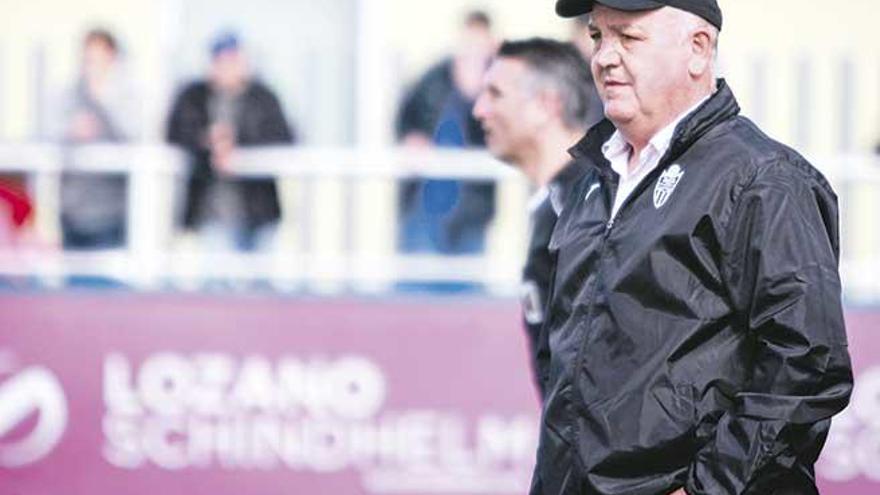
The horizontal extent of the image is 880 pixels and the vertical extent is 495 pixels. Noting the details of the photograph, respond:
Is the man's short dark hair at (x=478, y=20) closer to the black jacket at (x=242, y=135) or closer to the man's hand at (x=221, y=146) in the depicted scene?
the black jacket at (x=242, y=135)

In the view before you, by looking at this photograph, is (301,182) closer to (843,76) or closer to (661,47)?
(843,76)

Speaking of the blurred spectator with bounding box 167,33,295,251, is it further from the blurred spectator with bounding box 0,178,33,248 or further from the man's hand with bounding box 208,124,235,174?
the blurred spectator with bounding box 0,178,33,248

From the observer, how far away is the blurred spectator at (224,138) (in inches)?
464

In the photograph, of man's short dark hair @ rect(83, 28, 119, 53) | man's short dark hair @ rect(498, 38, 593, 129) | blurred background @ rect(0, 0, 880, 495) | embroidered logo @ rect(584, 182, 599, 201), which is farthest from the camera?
man's short dark hair @ rect(83, 28, 119, 53)

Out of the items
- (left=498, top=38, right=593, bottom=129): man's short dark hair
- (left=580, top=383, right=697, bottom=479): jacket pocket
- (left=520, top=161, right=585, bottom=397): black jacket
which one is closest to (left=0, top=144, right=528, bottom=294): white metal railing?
(left=498, top=38, right=593, bottom=129): man's short dark hair

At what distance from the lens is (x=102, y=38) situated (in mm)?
12016

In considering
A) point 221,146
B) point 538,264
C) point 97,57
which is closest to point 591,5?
point 538,264

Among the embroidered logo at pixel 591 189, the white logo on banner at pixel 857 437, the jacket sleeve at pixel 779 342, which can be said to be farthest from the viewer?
the white logo on banner at pixel 857 437

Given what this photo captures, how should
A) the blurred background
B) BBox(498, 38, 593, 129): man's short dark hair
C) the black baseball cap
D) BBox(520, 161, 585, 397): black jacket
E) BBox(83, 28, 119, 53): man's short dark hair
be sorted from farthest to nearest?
BBox(83, 28, 119, 53): man's short dark hair
the blurred background
BBox(498, 38, 593, 129): man's short dark hair
BBox(520, 161, 585, 397): black jacket
the black baseball cap

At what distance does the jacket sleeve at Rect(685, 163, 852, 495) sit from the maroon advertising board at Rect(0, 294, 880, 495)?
6408 millimetres

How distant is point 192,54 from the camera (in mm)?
12305

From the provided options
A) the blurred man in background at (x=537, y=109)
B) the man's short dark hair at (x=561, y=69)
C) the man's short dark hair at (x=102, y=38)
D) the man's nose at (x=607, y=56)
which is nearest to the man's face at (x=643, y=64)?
the man's nose at (x=607, y=56)

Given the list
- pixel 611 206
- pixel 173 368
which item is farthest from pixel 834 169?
pixel 611 206

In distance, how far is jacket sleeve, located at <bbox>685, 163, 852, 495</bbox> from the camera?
444 centimetres
